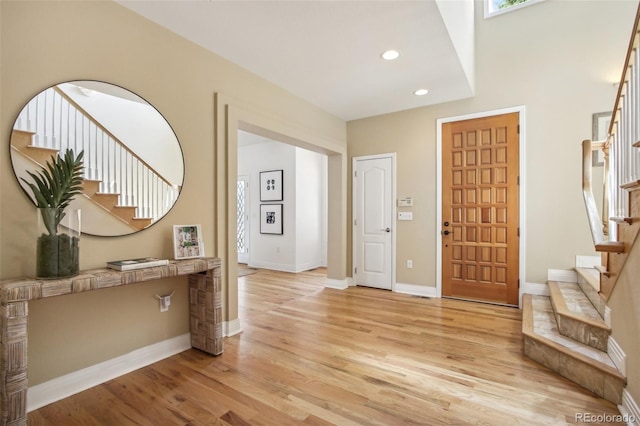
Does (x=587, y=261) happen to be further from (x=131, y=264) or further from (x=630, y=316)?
(x=131, y=264)

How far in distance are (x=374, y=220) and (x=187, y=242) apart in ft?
9.95

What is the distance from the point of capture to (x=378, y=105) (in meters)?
4.36

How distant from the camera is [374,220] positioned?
16.0ft

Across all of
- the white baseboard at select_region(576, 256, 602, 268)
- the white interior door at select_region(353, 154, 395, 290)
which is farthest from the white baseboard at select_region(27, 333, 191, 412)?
the white baseboard at select_region(576, 256, 602, 268)

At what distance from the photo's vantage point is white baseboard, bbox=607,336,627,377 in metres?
1.88

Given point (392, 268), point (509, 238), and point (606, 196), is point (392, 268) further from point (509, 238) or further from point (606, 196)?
→ point (606, 196)

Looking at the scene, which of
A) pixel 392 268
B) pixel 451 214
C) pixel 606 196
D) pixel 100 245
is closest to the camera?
pixel 100 245

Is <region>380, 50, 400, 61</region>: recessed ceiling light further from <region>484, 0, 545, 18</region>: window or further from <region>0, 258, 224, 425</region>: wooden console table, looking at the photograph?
<region>0, 258, 224, 425</region>: wooden console table

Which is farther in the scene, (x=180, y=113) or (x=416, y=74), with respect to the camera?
(x=416, y=74)

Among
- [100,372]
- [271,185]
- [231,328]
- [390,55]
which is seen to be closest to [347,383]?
[231,328]

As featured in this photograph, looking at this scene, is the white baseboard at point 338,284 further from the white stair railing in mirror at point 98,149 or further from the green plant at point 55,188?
the green plant at point 55,188

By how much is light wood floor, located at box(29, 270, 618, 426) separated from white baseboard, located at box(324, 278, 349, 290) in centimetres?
148

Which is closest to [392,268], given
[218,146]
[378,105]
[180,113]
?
[378,105]

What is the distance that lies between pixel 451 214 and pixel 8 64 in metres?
4.45
